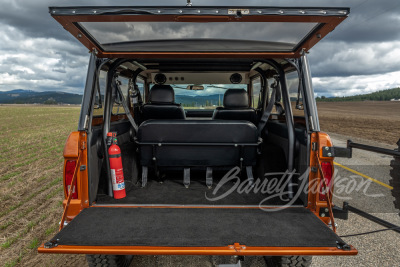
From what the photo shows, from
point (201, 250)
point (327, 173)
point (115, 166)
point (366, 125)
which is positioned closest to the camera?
point (201, 250)

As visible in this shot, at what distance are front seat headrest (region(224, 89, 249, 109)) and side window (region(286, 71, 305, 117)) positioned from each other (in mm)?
763

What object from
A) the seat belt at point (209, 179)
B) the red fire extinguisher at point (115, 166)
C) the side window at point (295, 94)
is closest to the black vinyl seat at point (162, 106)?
the seat belt at point (209, 179)

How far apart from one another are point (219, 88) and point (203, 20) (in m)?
3.83

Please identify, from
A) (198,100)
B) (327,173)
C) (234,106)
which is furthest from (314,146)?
(198,100)

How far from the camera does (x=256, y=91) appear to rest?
567cm

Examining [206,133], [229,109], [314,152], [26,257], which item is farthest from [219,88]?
[26,257]

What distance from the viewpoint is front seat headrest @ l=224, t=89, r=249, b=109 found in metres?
4.32

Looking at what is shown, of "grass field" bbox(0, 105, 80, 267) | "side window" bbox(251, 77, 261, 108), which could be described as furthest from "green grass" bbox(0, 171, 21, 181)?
"side window" bbox(251, 77, 261, 108)

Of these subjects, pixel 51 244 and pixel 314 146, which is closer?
pixel 51 244

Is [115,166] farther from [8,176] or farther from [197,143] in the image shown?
[8,176]

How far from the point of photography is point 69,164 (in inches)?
100

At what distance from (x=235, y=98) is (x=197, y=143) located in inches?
48.4

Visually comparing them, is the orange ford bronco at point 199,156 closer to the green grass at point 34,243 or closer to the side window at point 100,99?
the side window at point 100,99

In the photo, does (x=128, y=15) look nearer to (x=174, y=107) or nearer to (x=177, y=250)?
(x=177, y=250)
